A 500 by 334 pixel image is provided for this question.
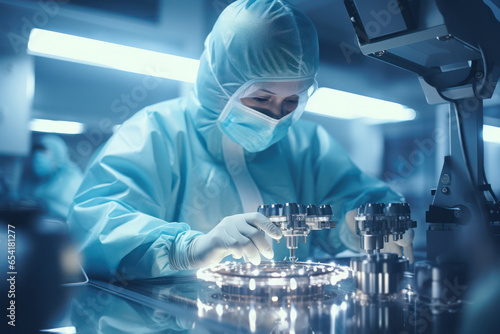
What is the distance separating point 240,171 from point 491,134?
46.1 inches

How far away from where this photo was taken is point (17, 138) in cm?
144

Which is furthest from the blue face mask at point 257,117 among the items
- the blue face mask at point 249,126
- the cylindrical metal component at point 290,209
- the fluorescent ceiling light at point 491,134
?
the fluorescent ceiling light at point 491,134

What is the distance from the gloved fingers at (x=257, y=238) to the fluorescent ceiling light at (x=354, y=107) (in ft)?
4.99

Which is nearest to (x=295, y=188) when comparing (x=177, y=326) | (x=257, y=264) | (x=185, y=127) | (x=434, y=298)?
(x=185, y=127)

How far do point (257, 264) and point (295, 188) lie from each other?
0.71 metres

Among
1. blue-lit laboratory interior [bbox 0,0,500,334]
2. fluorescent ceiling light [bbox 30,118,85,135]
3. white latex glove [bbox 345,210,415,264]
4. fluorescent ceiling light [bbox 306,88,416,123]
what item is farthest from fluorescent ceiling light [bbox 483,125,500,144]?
fluorescent ceiling light [bbox 30,118,85,135]

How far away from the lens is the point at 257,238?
100 centimetres

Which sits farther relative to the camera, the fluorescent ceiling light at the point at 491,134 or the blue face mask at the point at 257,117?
the fluorescent ceiling light at the point at 491,134

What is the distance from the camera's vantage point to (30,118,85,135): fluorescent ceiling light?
4.84 feet

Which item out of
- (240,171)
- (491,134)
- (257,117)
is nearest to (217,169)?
(240,171)

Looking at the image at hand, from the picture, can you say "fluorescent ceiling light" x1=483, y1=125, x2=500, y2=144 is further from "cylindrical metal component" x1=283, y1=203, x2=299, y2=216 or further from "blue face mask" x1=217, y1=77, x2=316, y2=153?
"cylindrical metal component" x1=283, y1=203, x2=299, y2=216

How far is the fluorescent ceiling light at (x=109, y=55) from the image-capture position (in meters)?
1.49

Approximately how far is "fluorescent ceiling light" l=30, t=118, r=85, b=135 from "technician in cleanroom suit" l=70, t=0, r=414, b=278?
270 millimetres

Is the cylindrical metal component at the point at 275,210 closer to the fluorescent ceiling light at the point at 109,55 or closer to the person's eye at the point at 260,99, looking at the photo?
the person's eye at the point at 260,99
